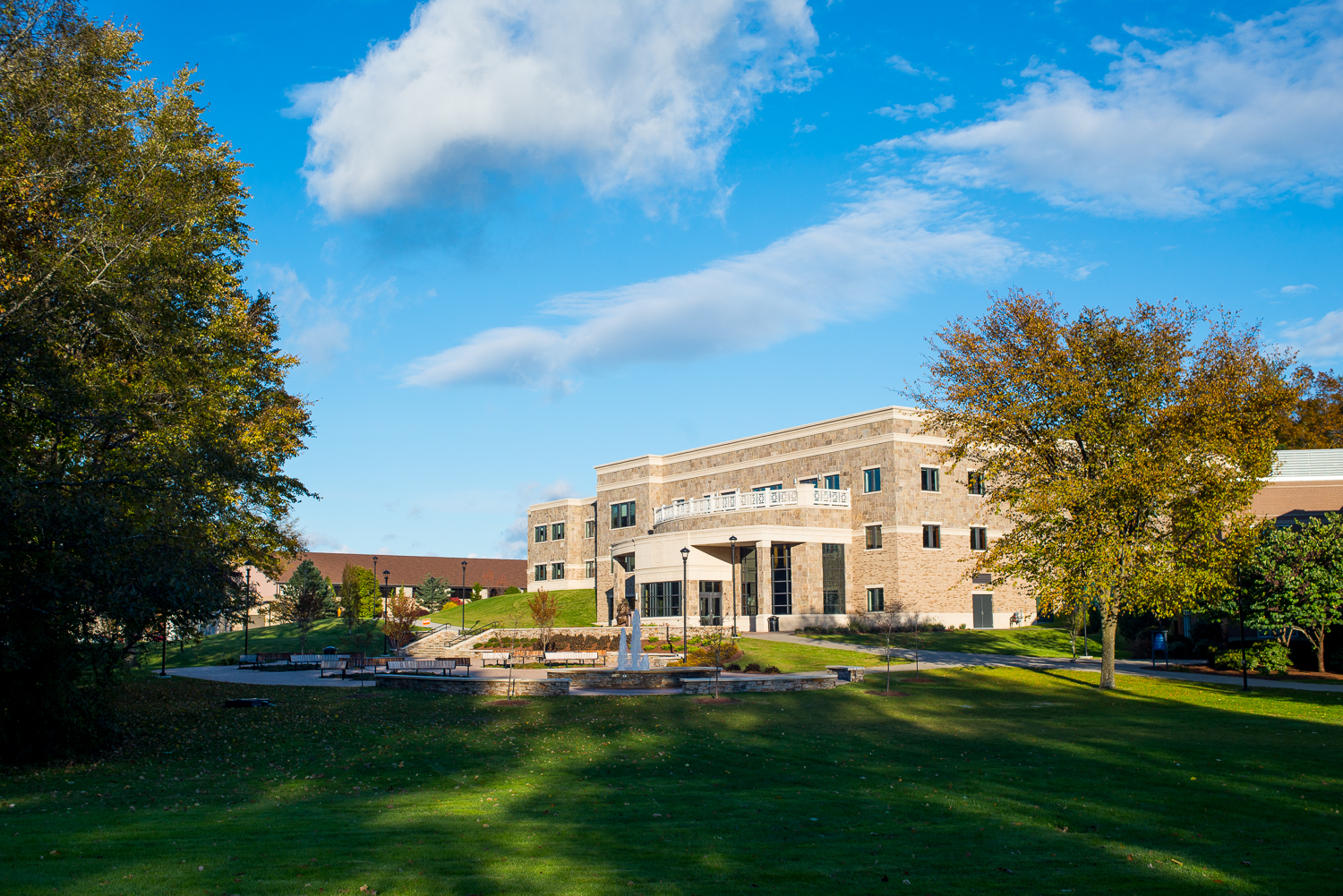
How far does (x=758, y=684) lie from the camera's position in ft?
85.6

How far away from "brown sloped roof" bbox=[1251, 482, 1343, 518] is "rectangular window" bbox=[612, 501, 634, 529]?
121ft

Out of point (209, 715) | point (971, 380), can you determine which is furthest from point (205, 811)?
point (971, 380)

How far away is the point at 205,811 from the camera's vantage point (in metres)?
10.4

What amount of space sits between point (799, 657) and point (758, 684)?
8.38 m

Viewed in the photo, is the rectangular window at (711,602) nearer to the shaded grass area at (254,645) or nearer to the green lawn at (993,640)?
the green lawn at (993,640)

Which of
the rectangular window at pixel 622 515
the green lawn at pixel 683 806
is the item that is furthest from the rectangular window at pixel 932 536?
the green lawn at pixel 683 806

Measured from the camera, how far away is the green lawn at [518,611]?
59.2m

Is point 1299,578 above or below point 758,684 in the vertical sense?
above

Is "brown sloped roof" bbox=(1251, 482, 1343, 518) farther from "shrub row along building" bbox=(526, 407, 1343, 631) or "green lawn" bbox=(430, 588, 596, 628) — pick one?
"green lawn" bbox=(430, 588, 596, 628)

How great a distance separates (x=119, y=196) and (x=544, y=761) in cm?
1371

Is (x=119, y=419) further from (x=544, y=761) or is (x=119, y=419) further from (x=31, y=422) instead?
(x=544, y=761)

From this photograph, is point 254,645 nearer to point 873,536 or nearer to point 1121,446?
point 873,536

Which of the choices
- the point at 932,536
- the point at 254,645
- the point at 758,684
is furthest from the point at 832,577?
the point at 254,645

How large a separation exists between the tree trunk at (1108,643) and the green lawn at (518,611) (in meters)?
34.5
